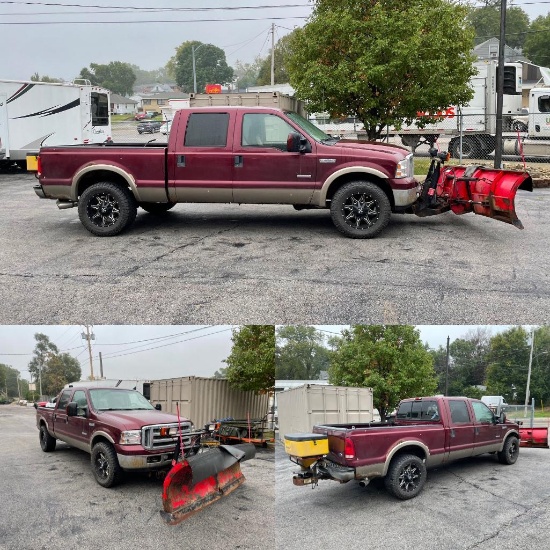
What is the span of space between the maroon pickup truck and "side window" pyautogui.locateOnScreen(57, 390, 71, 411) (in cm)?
254

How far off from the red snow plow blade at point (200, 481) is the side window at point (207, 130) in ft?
15.8

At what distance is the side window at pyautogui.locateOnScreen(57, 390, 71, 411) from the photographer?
845 centimetres

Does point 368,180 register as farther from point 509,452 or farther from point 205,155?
point 509,452

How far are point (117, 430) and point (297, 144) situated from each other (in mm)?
4869

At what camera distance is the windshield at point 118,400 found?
7793 mm

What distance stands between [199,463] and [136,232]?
16.6 ft

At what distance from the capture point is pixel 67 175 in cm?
977

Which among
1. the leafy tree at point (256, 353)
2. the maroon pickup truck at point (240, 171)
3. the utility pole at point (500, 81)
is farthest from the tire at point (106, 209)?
the utility pole at point (500, 81)

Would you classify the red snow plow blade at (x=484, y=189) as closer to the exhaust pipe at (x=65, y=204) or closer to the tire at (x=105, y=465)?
the exhaust pipe at (x=65, y=204)

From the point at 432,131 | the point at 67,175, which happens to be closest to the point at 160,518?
the point at 67,175

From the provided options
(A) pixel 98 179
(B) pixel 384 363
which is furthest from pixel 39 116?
(B) pixel 384 363

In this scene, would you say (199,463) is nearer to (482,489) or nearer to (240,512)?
(240,512)

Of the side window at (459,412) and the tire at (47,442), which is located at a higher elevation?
the side window at (459,412)

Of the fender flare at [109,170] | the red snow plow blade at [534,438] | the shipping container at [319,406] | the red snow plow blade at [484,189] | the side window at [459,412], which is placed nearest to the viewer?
the shipping container at [319,406]
